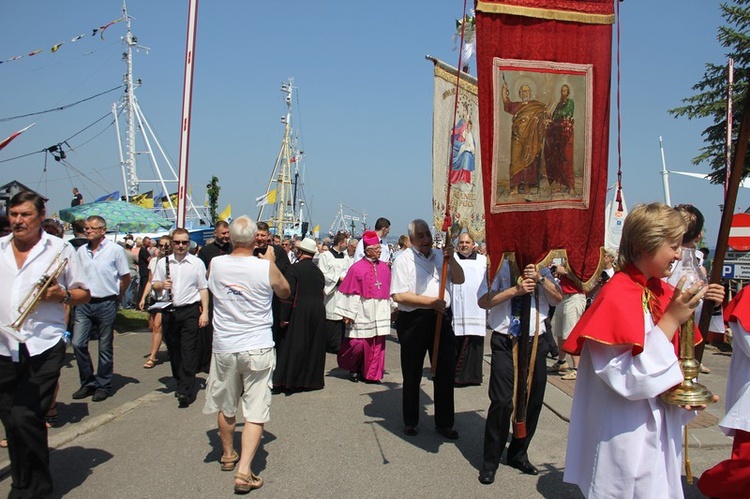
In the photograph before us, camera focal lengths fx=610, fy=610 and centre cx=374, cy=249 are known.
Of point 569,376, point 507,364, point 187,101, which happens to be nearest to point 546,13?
point 507,364

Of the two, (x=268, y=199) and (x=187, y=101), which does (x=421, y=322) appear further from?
(x=268, y=199)

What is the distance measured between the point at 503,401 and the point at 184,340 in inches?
155

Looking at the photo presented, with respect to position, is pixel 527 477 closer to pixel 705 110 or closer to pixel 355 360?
pixel 355 360

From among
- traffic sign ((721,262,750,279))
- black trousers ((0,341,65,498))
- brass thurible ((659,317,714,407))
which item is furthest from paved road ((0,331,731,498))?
brass thurible ((659,317,714,407))

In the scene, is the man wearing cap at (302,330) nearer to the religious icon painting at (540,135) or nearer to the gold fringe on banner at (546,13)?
the religious icon painting at (540,135)

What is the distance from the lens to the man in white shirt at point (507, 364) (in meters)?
4.73

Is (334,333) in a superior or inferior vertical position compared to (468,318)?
inferior

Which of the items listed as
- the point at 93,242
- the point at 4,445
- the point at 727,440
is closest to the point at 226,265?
the point at 4,445

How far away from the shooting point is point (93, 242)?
704 cm

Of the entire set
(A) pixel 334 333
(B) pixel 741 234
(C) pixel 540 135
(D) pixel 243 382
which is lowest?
(A) pixel 334 333

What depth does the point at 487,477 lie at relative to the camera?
4660 mm

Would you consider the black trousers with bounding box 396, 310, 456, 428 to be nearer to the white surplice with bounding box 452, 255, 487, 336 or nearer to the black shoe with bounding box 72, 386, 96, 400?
the white surplice with bounding box 452, 255, 487, 336

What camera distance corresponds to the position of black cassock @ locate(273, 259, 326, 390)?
767cm

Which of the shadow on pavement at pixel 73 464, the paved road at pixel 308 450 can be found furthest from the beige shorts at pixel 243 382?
the shadow on pavement at pixel 73 464
